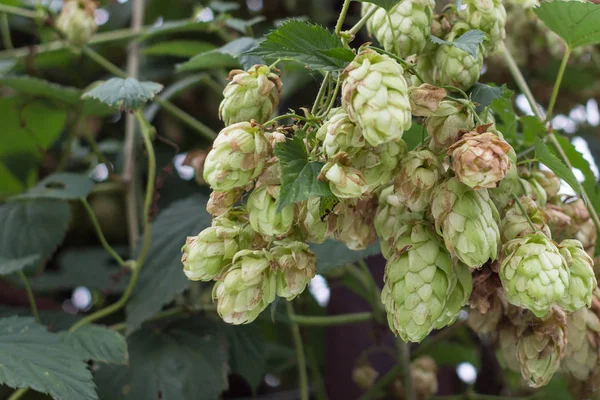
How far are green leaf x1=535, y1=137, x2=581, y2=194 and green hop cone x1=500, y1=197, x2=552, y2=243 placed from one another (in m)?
0.04

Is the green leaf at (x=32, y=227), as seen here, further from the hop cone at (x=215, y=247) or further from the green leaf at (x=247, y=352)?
the hop cone at (x=215, y=247)

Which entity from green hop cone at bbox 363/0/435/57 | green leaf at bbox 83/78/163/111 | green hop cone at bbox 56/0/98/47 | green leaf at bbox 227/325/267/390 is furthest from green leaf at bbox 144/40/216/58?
green hop cone at bbox 363/0/435/57

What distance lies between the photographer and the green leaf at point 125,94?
2.41 ft

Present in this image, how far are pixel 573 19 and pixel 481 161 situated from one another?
31 centimetres

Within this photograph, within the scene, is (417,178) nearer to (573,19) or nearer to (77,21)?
(573,19)

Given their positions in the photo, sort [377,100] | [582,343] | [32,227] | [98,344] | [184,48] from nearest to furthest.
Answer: [377,100] < [582,343] < [98,344] < [32,227] < [184,48]

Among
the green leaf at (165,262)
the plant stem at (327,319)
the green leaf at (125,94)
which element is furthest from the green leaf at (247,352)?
the green leaf at (125,94)

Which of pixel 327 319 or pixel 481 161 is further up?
pixel 481 161

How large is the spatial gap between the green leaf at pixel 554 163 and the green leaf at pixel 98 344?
54 centimetres

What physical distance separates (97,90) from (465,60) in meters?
0.44

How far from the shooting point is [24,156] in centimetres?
130

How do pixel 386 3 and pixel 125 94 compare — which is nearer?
pixel 386 3

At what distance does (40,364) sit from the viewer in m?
0.69

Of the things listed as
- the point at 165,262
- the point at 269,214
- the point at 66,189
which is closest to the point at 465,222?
the point at 269,214
